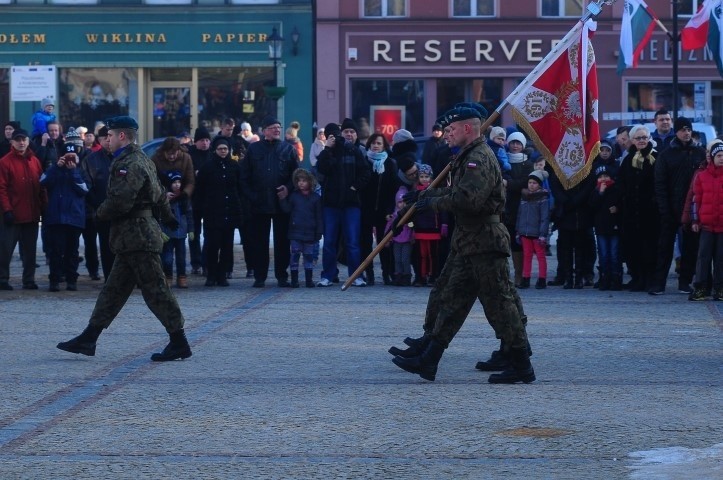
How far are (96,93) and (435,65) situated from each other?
28.5ft

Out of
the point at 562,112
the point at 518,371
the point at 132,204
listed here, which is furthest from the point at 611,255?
the point at 132,204

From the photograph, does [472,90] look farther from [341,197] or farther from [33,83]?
[341,197]

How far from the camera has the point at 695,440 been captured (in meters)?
7.57

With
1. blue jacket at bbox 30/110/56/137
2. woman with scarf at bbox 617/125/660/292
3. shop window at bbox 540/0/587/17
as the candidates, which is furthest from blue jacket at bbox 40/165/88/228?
shop window at bbox 540/0/587/17

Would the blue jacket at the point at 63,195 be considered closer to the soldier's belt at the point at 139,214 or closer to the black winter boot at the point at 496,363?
the soldier's belt at the point at 139,214

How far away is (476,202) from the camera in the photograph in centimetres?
923

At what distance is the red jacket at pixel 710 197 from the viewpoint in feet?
48.6

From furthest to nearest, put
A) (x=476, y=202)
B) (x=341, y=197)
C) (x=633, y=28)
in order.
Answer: (x=633, y=28), (x=341, y=197), (x=476, y=202)

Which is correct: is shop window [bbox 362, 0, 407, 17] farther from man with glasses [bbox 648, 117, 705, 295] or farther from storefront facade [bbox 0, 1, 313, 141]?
man with glasses [bbox 648, 117, 705, 295]

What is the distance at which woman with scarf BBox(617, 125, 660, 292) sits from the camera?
16078mm

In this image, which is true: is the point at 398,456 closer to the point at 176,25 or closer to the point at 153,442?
the point at 153,442

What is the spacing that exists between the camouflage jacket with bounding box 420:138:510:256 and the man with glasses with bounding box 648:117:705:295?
6.56 m

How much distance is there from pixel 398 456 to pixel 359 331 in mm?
5251

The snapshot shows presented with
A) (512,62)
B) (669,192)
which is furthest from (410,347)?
(512,62)
